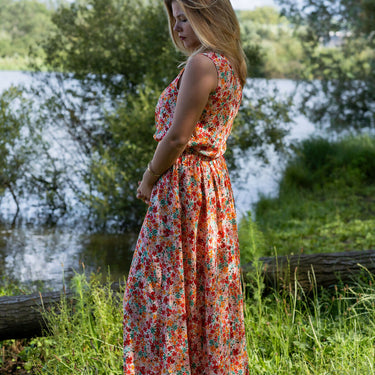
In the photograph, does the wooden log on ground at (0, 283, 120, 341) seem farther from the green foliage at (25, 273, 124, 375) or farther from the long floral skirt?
the long floral skirt

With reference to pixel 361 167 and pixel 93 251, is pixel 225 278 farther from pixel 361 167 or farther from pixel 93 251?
pixel 361 167

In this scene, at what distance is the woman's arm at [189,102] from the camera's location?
1.97m

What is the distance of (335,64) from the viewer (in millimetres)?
10695

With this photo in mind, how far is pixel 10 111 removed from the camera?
741 centimetres

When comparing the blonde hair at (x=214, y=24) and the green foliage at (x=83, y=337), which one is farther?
the green foliage at (x=83, y=337)

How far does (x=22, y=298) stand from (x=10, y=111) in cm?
479

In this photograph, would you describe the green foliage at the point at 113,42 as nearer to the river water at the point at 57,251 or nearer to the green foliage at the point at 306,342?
the river water at the point at 57,251

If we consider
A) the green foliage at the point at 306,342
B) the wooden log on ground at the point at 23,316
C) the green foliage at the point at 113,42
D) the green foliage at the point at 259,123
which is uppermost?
the green foliage at the point at 113,42

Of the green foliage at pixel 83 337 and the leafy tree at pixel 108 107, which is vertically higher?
the leafy tree at pixel 108 107

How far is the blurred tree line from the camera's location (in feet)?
21.7

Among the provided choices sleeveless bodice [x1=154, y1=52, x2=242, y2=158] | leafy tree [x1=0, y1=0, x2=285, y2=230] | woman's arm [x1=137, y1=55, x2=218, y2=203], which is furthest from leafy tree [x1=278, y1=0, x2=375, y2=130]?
woman's arm [x1=137, y1=55, x2=218, y2=203]

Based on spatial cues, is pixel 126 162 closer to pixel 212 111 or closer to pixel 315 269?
pixel 315 269

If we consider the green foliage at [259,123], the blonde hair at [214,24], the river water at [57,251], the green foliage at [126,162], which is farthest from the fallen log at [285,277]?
the green foliage at [259,123]

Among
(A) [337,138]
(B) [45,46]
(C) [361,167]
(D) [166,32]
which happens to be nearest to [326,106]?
(A) [337,138]
